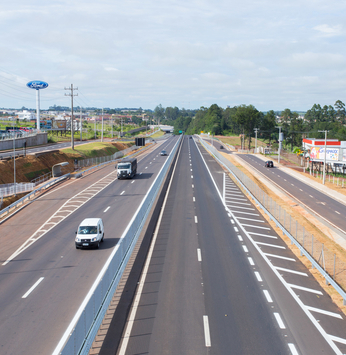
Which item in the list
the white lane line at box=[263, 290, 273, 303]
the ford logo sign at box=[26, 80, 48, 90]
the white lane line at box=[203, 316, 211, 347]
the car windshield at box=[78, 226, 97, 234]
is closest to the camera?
the white lane line at box=[203, 316, 211, 347]

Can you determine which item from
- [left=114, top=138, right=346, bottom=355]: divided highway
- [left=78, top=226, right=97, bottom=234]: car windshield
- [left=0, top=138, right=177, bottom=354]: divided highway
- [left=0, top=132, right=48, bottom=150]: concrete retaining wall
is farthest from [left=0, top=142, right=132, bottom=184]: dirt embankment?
[left=114, top=138, right=346, bottom=355]: divided highway

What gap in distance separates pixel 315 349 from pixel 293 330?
135cm

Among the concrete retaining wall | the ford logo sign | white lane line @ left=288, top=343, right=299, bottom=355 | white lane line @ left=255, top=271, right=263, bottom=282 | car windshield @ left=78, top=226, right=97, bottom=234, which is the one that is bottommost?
white lane line @ left=288, top=343, right=299, bottom=355

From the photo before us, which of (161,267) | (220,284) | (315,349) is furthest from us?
(161,267)

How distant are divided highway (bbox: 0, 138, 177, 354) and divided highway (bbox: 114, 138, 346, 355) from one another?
312 cm

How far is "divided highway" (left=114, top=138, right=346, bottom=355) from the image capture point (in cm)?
1388

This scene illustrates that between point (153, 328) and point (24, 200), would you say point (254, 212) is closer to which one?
point (153, 328)

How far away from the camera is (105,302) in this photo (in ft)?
51.1

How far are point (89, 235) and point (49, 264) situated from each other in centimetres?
336

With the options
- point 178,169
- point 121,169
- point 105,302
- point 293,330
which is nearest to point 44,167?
point 121,169

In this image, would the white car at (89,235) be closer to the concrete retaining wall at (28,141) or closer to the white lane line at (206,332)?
the white lane line at (206,332)

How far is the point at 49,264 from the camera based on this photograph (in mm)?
22094

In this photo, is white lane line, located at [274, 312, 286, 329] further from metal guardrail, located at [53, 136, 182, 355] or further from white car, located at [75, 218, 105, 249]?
white car, located at [75, 218, 105, 249]

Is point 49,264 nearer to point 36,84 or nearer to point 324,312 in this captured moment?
point 324,312
